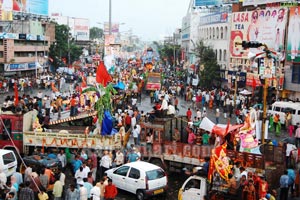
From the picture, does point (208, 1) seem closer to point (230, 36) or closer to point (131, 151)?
point (230, 36)

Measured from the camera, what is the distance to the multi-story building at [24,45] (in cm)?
5378

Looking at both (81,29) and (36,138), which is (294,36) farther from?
(81,29)

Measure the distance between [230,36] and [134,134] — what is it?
1271 inches

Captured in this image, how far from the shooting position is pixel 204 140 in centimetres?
1812

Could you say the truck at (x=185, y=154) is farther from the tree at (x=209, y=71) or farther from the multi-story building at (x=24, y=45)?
the multi-story building at (x=24, y=45)

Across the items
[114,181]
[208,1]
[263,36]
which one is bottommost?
[114,181]

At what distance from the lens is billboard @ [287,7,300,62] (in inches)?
1479

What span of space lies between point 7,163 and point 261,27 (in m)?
32.7

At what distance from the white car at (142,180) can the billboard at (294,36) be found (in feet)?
86.5

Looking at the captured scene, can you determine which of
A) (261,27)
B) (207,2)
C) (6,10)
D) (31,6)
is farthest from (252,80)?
(31,6)

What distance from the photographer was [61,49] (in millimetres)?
71625

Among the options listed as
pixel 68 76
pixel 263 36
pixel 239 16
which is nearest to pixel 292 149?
pixel 263 36

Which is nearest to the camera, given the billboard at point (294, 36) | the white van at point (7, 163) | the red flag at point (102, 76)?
the white van at point (7, 163)

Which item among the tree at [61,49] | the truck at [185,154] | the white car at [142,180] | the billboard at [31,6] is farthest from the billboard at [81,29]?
the white car at [142,180]
